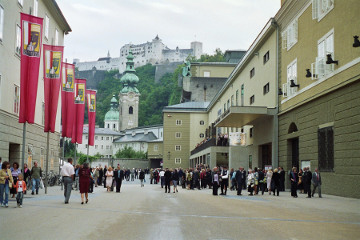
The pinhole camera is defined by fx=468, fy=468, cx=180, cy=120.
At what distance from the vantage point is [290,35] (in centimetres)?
2855

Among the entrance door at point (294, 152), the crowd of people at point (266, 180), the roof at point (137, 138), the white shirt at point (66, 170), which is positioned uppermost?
the roof at point (137, 138)

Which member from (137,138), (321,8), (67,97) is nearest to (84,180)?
(67,97)

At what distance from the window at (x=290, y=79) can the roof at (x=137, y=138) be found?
348 feet

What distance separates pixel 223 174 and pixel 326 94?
271 inches

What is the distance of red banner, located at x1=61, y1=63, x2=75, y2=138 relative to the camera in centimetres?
2752

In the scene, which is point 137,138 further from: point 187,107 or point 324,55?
point 324,55

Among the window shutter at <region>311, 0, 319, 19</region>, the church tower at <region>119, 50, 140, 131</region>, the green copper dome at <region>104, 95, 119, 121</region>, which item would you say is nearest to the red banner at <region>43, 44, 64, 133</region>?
the window shutter at <region>311, 0, 319, 19</region>

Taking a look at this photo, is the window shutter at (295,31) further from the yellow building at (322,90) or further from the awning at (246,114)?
the awning at (246,114)

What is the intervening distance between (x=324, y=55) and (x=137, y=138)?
392 feet

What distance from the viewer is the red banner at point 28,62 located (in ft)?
67.8

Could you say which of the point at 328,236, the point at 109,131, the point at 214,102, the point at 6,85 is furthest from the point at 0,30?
the point at 109,131

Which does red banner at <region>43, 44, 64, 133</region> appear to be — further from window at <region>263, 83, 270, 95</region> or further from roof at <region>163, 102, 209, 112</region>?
roof at <region>163, 102, 209, 112</region>

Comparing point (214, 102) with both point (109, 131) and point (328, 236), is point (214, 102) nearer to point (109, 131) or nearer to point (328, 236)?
point (328, 236)

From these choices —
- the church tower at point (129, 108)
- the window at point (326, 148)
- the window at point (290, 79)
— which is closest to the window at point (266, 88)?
the window at point (290, 79)
